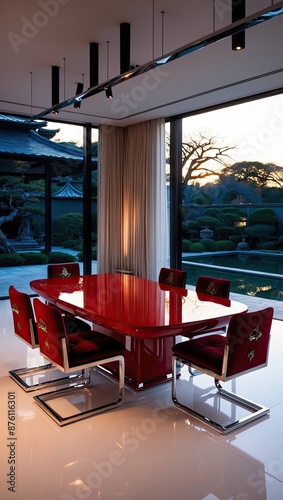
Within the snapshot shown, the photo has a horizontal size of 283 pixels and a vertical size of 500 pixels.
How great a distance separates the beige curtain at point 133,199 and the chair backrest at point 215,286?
103 inches

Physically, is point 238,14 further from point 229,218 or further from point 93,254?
point 93,254

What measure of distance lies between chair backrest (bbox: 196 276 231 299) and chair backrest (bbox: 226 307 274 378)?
1.10 metres

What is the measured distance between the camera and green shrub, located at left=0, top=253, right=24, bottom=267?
271 inches

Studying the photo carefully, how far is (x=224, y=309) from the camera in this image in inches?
123

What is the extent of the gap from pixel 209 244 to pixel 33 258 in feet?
9.87

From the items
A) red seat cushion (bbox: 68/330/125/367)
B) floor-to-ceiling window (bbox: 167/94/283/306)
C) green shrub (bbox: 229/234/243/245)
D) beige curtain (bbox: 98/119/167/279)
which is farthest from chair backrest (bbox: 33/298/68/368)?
green shrub (bbox: 229/234/243/245)

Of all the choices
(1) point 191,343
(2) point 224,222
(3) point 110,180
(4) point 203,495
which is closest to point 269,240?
(2) point 224,222

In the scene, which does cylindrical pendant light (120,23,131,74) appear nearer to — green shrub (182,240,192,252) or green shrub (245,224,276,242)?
green shrub (245,224,276,242)

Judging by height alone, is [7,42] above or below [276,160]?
above

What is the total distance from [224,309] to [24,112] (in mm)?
4804

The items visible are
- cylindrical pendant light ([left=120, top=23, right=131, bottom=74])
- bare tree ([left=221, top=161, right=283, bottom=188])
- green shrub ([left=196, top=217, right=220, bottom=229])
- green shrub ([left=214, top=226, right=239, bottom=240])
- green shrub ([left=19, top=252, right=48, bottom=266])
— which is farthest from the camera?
green shrub ([left=19, top=252, right=48, bottom=266])

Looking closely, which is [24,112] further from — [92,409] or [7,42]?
[92,409]

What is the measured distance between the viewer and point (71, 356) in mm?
2863

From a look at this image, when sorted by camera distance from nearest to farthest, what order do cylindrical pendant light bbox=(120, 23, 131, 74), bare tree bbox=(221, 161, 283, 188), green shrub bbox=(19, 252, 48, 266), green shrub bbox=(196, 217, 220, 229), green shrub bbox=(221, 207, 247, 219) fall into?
cylindrical pendant light bbox=(120, 23, 131, 74)
bare tree bbox=(221, 161, 283, 188)
green shrub bbox=(221, 207, 247, 219)
green shrub bbox=(196, 217, 220, 229)
green shrub bbox=(19, 252, 48, 266)
